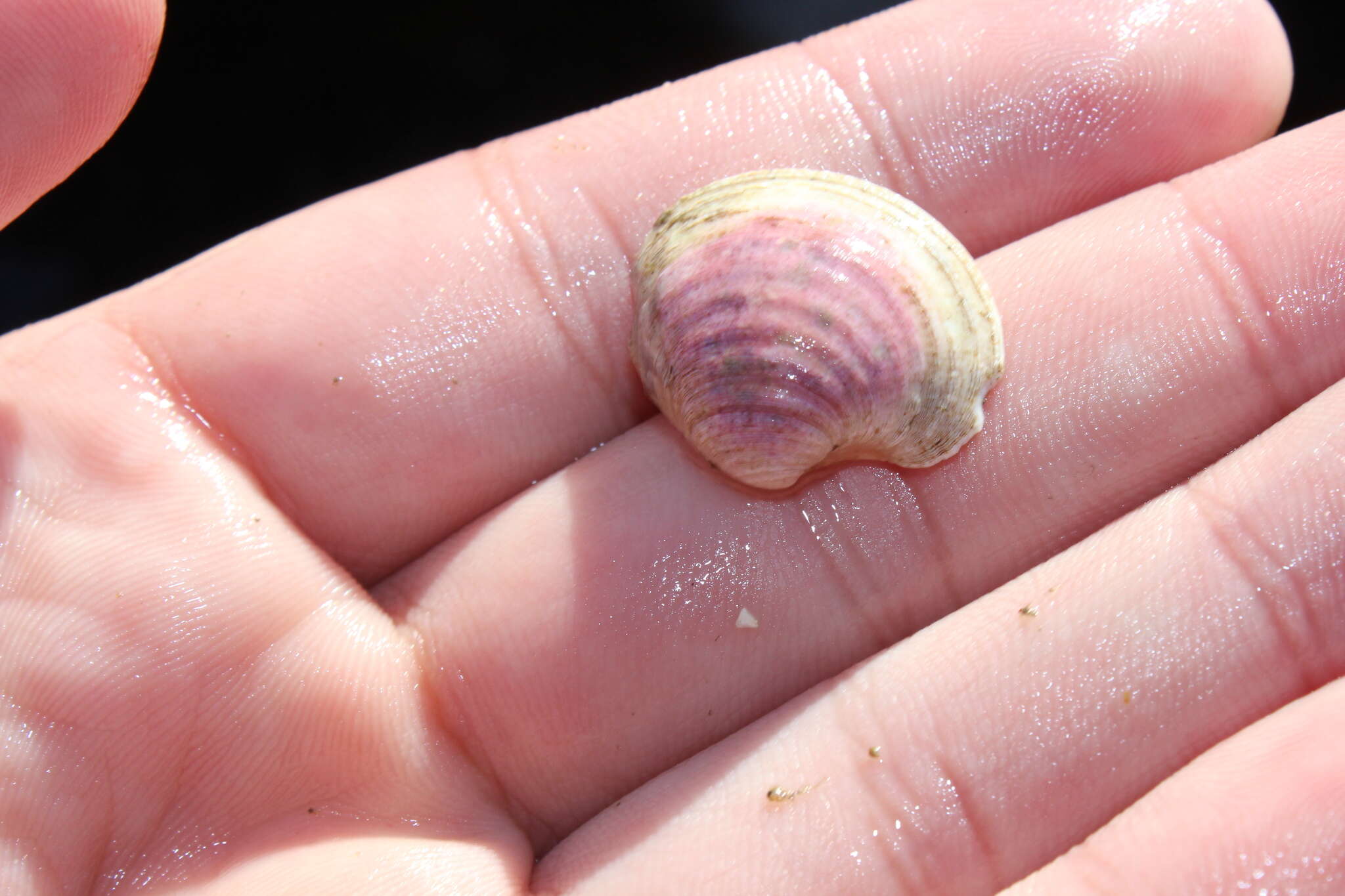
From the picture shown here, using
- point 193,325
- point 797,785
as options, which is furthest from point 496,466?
point 797,785

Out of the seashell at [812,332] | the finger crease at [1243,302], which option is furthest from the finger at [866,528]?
the seashell at [812,332]

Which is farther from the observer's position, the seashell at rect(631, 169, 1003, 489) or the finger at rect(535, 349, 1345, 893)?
the seashell at rect(631, 169, 1003, 489)

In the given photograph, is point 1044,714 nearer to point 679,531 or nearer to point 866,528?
point 866,528

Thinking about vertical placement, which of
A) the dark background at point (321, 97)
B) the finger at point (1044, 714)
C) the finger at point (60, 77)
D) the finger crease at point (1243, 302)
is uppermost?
the finger at point (60, 77)

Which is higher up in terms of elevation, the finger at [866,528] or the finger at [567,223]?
the finger at [567,223]

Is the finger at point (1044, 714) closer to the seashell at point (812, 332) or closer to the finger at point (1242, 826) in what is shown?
the finger at point (1242, 826)

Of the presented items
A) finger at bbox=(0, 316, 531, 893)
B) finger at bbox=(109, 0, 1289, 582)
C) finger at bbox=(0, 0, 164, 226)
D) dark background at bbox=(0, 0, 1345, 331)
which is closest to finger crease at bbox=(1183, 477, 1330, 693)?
finger at bbox=(109, 0, 1289, 582)

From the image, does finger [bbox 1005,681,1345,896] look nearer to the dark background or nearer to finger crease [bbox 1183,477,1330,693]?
finger crease [bbox 1183,477,1330,693]

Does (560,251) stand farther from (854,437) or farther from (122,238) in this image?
(122,238)
